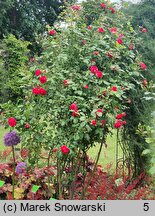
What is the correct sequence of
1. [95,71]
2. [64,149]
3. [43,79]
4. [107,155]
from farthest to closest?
[107,155] < [95,71] < [43,79] < [64,149]

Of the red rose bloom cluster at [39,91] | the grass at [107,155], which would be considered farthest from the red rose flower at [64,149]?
A: the grass at [107,155]

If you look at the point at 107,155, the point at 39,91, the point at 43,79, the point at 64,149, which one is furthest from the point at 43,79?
the point at 107,155

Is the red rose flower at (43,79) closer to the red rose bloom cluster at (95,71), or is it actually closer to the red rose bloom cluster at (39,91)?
the red rose bloom cluster at (39,91)

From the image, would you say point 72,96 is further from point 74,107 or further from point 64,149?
point 64,149

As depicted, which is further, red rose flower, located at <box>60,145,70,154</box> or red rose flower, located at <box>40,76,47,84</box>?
red rose flower, located at <box>40,76,47,84</box>

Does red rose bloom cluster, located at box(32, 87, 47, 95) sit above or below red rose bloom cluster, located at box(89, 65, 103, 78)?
below

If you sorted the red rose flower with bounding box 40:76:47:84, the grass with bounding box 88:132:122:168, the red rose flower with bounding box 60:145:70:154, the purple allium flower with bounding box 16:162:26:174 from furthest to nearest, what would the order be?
the grass with bounding box 88:132:122:168, the purple allium flower with bounding box 16:162:26:174, the red rose flower with bounding box 40:76:47:84, the red rose flower with bounding box 60:145:70:154

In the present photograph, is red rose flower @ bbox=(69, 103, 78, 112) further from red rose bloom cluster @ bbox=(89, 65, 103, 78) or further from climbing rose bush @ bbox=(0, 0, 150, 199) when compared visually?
red rose bloom cluster @ bbox=(89, 65, 103, 78)

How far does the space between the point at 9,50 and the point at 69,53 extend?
10.4 m

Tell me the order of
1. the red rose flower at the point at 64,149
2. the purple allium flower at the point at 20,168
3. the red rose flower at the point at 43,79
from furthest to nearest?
1. the purple allium flower at the point at 20,168
2. the red rose flower at the point at 43,79
3. the red rose flower at the point at 64,149

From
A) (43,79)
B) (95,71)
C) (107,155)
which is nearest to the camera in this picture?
(43,79)

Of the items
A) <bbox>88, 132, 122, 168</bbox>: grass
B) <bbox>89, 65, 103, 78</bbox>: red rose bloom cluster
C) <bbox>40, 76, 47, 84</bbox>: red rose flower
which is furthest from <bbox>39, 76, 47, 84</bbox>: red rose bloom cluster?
<bbox>88, 132, 122, 168</bbox>: grass

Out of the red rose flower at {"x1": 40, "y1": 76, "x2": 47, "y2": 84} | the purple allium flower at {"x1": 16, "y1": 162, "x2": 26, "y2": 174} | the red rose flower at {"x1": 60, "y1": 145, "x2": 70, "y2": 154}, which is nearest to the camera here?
the red rose flower at {"x1": 60, "y1": 145, "x2": 70, "y2": 154}

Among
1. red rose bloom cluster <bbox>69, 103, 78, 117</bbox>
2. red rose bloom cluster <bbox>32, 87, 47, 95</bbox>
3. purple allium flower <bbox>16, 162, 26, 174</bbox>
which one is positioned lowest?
purple allium flower <bbox>16, 162, 26, 174</bbox>
